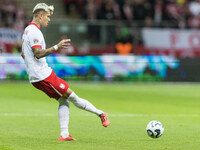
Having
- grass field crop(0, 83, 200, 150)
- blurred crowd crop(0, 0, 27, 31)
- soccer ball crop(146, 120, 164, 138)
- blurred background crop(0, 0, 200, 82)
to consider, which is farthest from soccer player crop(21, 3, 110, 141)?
blurred crowd crop(0, 0, 27, 31)

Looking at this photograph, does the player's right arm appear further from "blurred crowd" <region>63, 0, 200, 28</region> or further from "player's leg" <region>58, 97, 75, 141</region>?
"blurred crowd" <region>63, 0, 200, 28</region>

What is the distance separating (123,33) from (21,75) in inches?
202

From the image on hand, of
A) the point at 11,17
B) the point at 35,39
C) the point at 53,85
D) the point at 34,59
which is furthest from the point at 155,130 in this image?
the point at 11,17

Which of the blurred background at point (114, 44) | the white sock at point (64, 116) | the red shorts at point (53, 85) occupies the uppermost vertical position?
the red shorts at point (53, 85)

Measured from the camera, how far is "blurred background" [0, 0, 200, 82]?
24156 millimetres

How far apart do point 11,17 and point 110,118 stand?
522 inches

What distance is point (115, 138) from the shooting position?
9.48m

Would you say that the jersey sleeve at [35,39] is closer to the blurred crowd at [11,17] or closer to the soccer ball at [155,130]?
the soccer ball at [155,130]

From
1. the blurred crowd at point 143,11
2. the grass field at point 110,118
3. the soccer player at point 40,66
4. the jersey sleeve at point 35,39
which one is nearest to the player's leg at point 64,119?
the soccer player at point 40,66

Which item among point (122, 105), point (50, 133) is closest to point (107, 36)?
point (122, 105)

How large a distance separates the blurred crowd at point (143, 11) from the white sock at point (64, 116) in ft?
55.7

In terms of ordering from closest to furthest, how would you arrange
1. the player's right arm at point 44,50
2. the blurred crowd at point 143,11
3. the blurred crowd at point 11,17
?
the player's right arm at point 44,50
the blurred crowd at point 11,17
the blurred crowd at point 143,11

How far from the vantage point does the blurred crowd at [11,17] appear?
A: 24.3 m

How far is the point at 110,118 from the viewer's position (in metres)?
12.7
